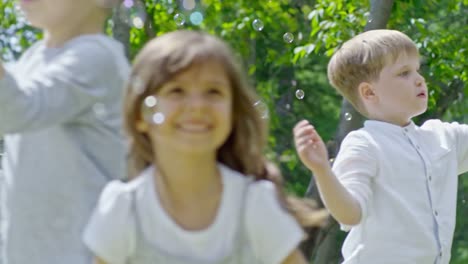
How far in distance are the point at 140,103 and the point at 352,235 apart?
1.86m

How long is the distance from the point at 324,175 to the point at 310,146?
29 centimetres

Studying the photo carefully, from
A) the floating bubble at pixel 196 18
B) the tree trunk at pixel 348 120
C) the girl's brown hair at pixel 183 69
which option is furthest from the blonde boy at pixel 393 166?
the tree trunk at pixel 348 120

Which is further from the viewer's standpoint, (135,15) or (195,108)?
(135,15)

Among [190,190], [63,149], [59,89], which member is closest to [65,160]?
[63,149]

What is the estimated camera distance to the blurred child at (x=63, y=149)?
371 centimetres

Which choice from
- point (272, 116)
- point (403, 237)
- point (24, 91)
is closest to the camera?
point (24, 91)

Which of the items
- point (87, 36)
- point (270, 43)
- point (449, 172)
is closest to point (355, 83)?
point (449, 172)

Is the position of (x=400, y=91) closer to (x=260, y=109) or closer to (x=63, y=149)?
(x=260, y=109)

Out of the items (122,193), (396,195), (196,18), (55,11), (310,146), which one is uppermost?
(55,11)

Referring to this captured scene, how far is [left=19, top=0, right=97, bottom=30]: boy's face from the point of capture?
3846 millimetres

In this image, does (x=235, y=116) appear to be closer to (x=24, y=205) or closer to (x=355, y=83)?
(x=24, y=205)

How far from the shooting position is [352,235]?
16.7 ft

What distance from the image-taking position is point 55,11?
3.86m

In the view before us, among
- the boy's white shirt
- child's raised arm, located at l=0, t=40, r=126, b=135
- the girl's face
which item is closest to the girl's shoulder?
the girl's face
